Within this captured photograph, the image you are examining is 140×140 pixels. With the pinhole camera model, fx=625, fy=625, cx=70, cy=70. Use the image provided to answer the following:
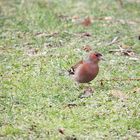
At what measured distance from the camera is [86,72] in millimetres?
7848

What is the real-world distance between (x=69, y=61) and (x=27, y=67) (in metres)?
0.66

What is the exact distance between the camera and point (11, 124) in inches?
261

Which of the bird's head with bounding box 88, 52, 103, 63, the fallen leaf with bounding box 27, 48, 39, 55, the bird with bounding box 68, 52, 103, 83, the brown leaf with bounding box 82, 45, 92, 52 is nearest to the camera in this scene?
the bird with bounding box 68, 52, 103, 83

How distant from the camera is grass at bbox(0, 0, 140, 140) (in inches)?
260

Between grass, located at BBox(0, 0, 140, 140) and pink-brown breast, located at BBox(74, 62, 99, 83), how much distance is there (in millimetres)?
185

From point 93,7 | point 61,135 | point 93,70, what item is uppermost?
point 93,7

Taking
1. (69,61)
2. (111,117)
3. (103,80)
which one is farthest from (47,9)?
(111,117)

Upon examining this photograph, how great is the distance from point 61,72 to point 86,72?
1.03 metres

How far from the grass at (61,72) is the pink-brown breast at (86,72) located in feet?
0.61

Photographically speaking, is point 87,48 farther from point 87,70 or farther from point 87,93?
point 87,93

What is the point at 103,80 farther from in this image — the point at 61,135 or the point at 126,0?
the point at 126,0

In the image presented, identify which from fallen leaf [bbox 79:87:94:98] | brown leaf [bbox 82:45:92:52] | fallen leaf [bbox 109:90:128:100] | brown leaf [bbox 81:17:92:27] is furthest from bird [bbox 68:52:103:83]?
brown leaf [bbox 81:17:92:27]

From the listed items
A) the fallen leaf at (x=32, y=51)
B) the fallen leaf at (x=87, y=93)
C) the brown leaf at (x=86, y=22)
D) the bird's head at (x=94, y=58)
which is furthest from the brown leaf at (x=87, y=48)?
the fallen leaf at (x=87, y=93)

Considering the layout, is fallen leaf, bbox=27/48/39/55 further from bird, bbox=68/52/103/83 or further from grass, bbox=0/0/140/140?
bird, bbox=68/52/103/83
